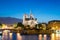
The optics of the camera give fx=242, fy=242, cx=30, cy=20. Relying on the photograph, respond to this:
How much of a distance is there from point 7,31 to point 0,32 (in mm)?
→ 311

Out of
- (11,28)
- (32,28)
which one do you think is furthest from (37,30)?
(11,28)

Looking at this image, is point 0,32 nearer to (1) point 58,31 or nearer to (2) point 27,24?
(2) point 27,24

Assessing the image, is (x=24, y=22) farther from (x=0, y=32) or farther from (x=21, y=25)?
(x=0, y=32)

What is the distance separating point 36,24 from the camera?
10.9 meters

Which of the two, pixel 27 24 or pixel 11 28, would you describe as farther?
pixel 27 24

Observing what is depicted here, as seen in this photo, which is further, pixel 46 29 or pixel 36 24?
pixel 36 24

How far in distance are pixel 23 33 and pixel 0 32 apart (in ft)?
3.19

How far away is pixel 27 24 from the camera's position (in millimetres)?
11039

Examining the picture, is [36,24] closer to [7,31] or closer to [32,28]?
[32,28]

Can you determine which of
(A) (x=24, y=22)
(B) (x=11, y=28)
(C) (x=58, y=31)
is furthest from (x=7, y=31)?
(C) (x=58, y=31)

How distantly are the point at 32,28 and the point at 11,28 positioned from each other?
3.29 feet

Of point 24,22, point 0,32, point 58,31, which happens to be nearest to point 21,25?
point 24,22

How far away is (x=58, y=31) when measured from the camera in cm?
991

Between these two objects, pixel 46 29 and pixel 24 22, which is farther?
pixel 24 22
